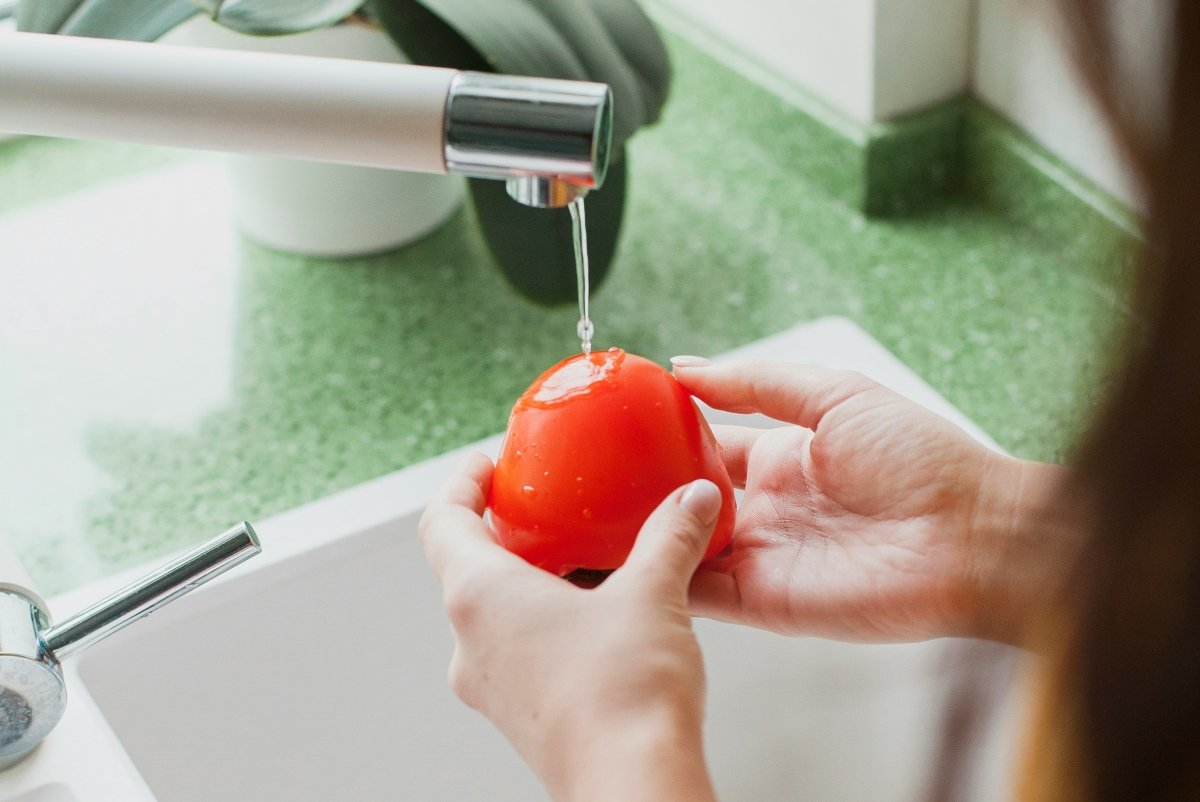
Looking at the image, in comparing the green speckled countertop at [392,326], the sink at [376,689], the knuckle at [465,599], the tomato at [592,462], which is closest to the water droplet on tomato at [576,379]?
the tomato at [592,462]

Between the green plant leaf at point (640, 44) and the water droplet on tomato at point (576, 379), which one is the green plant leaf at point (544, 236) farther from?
the water droplet on tomato at point (576, 379)

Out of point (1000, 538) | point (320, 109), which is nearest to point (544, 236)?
point (1000, 538)

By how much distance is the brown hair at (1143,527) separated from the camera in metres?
0.28

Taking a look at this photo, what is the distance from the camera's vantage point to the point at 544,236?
3.42ft

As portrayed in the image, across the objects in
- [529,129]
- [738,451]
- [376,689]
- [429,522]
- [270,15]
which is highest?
[529,129]

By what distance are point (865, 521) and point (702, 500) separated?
175 millimetres

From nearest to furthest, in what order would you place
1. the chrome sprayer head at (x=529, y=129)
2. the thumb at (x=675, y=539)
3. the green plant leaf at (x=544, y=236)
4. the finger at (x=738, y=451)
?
the chrome sprayer head at (x=529, y=129)
the thumb at (x=675, y=539)
the finger at (x=738, y=451)
the green plant leaf at (x=544, y=236)

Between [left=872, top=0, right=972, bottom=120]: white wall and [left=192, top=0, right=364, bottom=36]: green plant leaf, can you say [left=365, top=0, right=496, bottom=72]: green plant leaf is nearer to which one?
[left=192, top=0, right=364, bottom=36]: green plant leaf

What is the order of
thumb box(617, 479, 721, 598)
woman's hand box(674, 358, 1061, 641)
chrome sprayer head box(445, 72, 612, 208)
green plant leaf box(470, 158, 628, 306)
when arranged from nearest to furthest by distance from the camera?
chrome sprayer head box(445, 72, 612, 208) → thumb box(617, 479, 721, 598) → woman's hand box(674, 358, 1061, 641) → green plant leaf box(470, 158, 628, 306)

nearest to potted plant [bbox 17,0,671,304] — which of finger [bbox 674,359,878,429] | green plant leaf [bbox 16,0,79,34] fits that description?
green plant leaf [bbox 16,0,79,34]

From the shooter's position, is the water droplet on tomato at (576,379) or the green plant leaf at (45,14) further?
the green plant leaf at (45,14)

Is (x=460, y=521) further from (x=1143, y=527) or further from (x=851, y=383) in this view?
(x=1143, y=527)

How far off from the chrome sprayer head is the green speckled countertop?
55 centimetres

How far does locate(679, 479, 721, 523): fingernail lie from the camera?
59 cm
